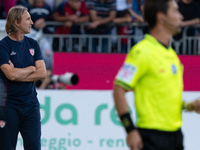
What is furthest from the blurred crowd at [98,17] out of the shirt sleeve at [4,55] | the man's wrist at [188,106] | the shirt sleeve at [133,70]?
the shirt sleeve at [133,70]

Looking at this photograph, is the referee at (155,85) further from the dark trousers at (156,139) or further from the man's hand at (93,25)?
the man's hand at (93,25)

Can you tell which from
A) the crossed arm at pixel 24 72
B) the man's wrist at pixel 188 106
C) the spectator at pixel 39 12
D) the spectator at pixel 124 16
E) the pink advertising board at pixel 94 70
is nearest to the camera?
the man's wrist at pixel 188 106

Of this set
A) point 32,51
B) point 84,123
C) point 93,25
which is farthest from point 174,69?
point 93,25

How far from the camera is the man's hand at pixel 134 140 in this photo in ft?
9.50

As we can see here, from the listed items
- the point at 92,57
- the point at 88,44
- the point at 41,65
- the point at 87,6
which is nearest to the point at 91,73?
the point at 92,57

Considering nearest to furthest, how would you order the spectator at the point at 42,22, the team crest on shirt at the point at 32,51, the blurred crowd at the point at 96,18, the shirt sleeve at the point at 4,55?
the shirt sleeve at the point at 4,55
the team crest on shirt at the point at 32,51
the spectator at the point at 42,22
the blurred crowd at the point at 96,18

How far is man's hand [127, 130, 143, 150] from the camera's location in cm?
290

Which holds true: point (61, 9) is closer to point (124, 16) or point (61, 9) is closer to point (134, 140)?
point (124, 16)

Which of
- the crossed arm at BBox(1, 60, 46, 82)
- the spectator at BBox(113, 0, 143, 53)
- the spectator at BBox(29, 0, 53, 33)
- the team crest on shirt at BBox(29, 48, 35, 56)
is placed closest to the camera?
the crossed arm at BBox(1, 60, 46, 82)

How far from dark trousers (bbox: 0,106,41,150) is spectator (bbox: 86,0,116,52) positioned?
5.02 m

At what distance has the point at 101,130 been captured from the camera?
747 centimetres

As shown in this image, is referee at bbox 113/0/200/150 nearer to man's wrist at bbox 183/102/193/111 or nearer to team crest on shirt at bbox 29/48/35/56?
man's wrist at bbox 183/102/193/111

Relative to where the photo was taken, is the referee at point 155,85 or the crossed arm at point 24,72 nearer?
the referee at point 155,85

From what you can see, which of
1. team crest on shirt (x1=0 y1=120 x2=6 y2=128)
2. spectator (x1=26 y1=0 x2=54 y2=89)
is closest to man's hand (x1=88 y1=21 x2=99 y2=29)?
spectator (x1=26 y1=0 x2=54 y2=89)
